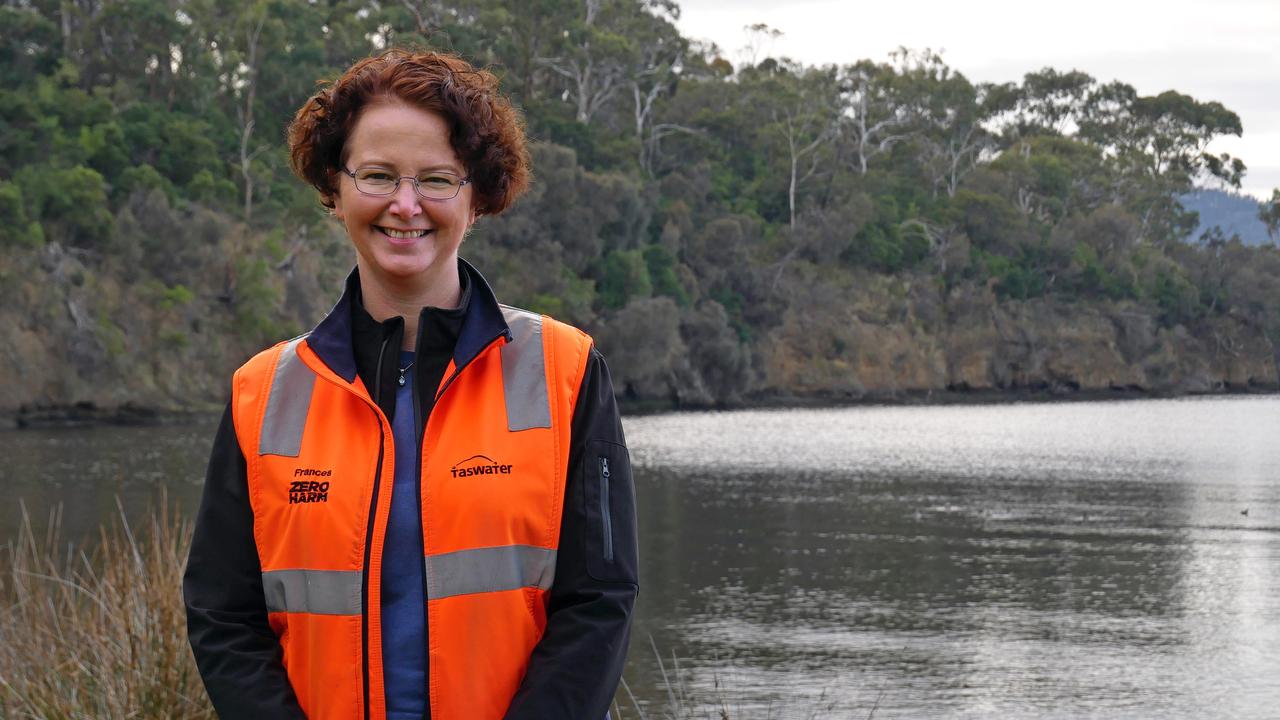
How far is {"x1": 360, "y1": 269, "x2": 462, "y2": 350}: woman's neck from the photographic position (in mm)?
2252

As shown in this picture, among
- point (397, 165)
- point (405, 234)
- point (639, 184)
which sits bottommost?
point (405, 234)

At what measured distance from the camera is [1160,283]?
7150 cm

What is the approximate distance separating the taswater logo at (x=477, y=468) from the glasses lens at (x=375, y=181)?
46cm

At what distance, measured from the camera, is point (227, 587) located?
85.7 inches

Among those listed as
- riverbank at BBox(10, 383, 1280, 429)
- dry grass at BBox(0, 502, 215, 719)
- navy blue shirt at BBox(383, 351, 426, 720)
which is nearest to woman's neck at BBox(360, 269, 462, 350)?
navy blue shirt at BBox(383, 351, 426, 720)

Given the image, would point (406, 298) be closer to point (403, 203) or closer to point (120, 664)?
point (403, 203)

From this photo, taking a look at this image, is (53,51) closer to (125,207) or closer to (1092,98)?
(125,207)

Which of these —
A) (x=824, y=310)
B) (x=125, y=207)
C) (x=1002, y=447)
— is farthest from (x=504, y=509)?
(x=824, y=310)

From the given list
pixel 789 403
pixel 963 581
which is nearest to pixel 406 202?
pixel 963 581

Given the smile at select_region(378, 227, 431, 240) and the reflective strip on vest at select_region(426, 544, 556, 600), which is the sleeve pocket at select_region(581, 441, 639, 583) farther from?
the smile at select_region(378, 227, 431, 240)

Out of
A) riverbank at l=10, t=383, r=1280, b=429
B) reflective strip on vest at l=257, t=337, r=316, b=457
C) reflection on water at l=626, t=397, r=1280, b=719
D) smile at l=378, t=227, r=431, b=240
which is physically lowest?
reflection on water at l=626, t=397, r=1280, b=719

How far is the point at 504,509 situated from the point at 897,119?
237 feet

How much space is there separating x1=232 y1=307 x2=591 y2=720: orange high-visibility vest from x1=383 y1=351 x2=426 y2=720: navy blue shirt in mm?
24

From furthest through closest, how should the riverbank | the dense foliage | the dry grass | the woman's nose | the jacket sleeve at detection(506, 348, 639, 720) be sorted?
the dense foliage < the riverbank < the dry grass < the woman's nose < the jacket sleeve at detection(506, 348, 639, 720)
